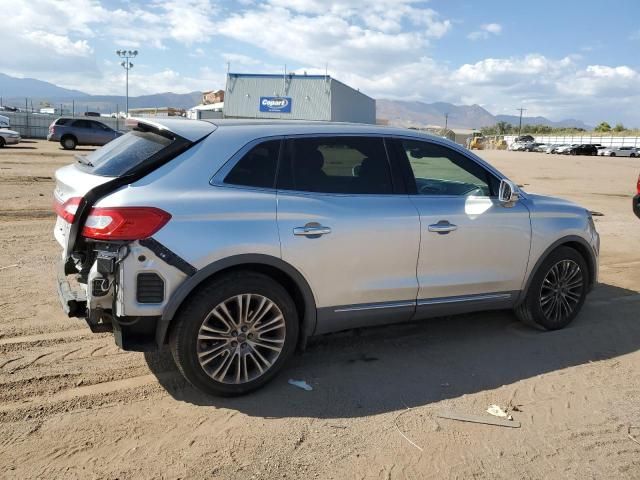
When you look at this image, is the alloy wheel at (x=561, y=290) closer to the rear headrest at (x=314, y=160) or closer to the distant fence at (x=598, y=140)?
the rear headrest at (x=314, y=160)

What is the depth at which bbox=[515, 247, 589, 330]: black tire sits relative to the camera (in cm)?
513

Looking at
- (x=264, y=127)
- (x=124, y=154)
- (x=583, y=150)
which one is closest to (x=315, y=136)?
(x=264, y=127)

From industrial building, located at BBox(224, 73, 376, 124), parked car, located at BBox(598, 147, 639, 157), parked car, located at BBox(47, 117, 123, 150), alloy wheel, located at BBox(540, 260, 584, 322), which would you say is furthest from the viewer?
parked car, located at BBox(598, 147, 639, 157)

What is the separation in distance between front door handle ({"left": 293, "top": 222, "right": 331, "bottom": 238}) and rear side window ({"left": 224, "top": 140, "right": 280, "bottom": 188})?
36 centimetres

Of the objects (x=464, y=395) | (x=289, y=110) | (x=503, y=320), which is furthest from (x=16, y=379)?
(x=289, y=110)

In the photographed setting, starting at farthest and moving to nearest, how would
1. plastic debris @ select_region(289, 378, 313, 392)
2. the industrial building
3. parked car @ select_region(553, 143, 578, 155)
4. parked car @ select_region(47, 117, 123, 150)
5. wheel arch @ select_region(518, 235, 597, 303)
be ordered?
parked car @ select_region(553, 143, 578, 155) < the industrial building < parked car @ select_region(47, 117, 123, 150) < wheel arch @ select_region(518, 235, 597, 303) < plastic debris @ select_region(289, 378, 313, 392)

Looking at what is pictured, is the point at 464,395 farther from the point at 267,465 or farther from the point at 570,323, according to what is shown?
the point at 570,323

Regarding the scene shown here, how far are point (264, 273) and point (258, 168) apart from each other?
71 cm

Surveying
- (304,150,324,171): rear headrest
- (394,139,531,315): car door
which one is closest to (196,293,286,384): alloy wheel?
(304,150,324,171): rear headrest

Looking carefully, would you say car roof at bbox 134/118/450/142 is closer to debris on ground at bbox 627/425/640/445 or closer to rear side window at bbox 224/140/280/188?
rear side window at bbox 224/140/280/188

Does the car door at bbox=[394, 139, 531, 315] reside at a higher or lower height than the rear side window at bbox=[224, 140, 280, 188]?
lower

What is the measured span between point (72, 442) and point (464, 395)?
252cm

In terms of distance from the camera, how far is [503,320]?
18.4 ft

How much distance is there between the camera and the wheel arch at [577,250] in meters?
5.07
